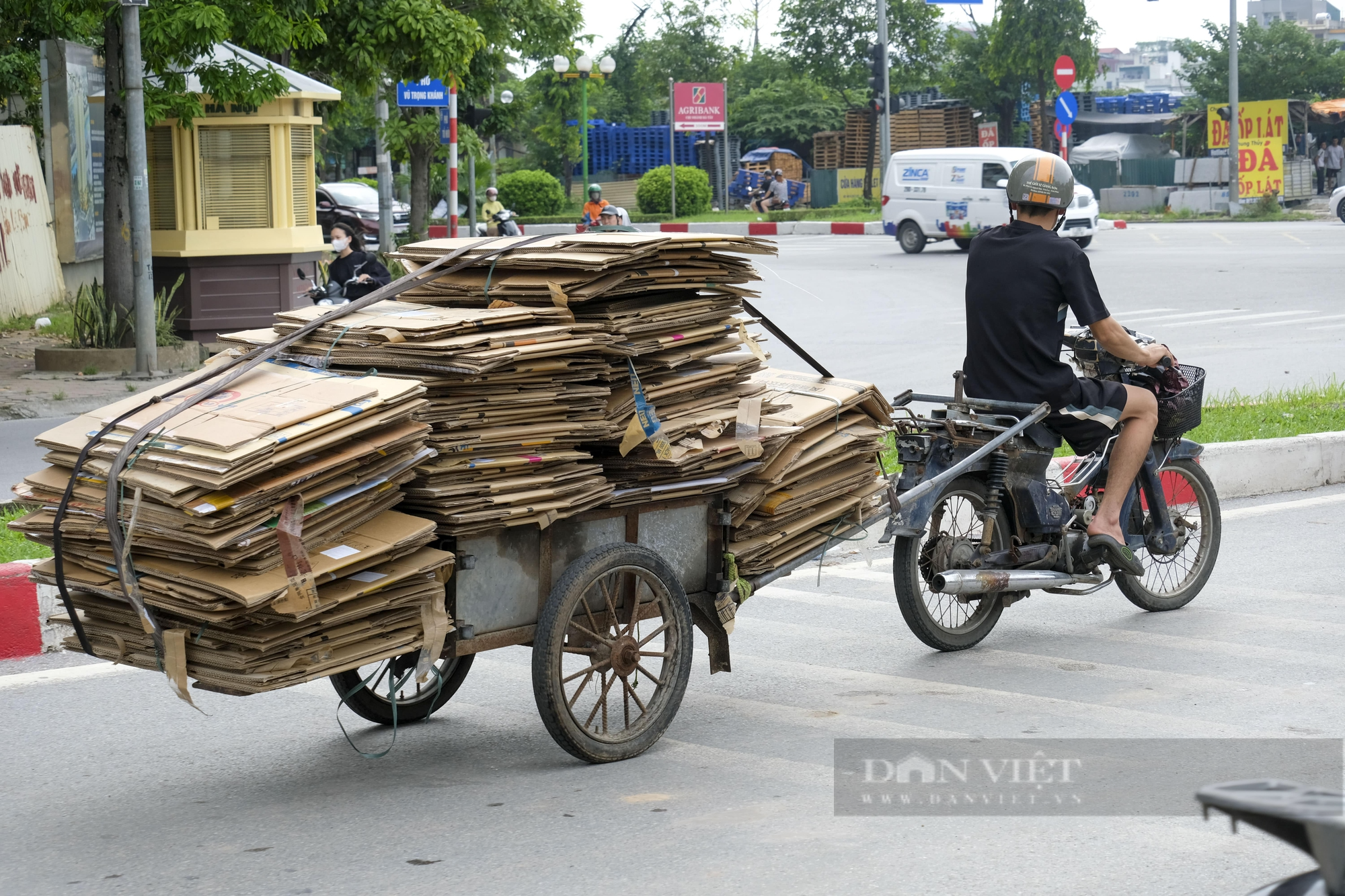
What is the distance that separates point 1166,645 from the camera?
6133 mm

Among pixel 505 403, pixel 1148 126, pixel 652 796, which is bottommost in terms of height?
pixel 652 796

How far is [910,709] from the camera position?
5.33 meters

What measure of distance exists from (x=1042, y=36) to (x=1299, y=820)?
4502 cm

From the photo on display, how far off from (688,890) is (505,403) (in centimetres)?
154

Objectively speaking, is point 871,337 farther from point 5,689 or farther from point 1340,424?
point 5,689

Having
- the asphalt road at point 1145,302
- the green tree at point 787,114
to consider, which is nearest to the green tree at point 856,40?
the green tree at point 787,114

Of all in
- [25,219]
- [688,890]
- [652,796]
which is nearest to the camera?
[688,890]

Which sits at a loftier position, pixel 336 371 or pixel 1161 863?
pixel 336 371

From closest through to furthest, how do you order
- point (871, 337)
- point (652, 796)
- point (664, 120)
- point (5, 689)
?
point (652, 796)
point (5, 689)
point (871, 337)
point (664, 120)

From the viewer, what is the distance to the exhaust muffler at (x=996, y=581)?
19.2 ft

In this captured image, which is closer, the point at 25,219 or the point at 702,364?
the point at 702,364

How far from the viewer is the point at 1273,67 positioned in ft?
158

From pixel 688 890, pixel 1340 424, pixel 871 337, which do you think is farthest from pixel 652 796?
pixel 871 337

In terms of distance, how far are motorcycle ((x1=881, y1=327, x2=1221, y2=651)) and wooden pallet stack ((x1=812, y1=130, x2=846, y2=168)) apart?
45968mm
